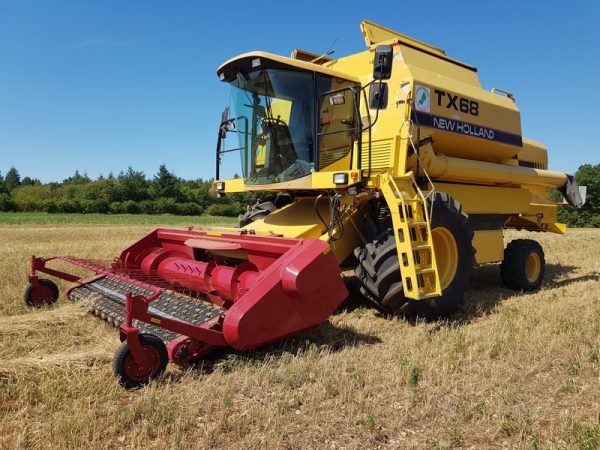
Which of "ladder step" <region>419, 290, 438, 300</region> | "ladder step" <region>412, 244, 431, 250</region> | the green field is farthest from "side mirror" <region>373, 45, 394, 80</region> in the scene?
the green field

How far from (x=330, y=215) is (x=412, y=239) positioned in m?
1.07

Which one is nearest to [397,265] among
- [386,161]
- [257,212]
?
[386,161]

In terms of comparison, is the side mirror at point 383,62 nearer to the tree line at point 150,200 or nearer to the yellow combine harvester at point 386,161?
the yellow combine harvester at point 386,161

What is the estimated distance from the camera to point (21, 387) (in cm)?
288

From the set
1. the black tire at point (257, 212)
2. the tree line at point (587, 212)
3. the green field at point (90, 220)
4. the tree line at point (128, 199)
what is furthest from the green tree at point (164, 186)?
the black tire at point (257, 212)

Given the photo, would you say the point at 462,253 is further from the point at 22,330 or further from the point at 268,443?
the point at 22,330

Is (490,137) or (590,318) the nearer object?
(590,318)

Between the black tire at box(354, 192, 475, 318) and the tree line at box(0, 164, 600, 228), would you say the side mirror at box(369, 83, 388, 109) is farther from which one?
the tree line at box(0, 164, 600, 228)

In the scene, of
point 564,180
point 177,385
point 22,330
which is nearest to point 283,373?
point 177,385

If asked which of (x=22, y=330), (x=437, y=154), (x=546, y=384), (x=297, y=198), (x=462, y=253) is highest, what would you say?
(x=437, y=154)

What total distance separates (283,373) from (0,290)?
439 centimetres

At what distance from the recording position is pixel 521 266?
6797mm

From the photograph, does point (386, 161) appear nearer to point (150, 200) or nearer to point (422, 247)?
point (422, 247)

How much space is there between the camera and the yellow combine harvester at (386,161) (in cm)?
463
